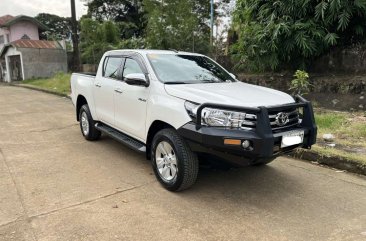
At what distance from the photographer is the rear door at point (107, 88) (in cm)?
556

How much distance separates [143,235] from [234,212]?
1047mm

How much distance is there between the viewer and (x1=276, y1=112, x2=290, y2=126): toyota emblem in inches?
152

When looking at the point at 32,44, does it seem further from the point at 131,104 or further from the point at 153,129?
the point at 153,129

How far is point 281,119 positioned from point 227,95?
26.1 inches

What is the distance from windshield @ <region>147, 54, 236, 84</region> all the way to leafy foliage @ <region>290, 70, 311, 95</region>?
3002mm

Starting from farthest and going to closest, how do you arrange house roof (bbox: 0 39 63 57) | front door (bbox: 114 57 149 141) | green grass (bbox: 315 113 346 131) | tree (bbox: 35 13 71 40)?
1. tree (bbox: 35 13 71 40)
2. house roof (bbox: 0 39 63 57)
3. green grass (bbox: 315 113 346 131)
4. front door (bbox: 114 57 149 141)

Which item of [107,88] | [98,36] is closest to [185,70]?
[107,88]

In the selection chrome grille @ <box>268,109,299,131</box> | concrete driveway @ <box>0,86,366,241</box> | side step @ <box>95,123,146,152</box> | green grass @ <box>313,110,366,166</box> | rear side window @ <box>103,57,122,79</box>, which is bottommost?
concrete driveway @ <box>0,86,366,241</box>

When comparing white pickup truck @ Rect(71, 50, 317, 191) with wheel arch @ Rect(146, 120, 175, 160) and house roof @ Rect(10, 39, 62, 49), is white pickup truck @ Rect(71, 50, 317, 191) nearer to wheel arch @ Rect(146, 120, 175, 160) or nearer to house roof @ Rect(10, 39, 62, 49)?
wheel arch @ Rect(146, 120, 175, 160)

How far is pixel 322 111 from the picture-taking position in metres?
7.89

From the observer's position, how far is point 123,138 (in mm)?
5258

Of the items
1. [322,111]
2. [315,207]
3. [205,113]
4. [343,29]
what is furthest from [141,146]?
[343,29]

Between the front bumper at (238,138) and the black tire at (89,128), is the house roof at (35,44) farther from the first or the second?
the front bumper at (238,138)

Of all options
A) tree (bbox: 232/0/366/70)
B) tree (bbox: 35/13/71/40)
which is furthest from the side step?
tree (bbox: 35/13/71/40)
